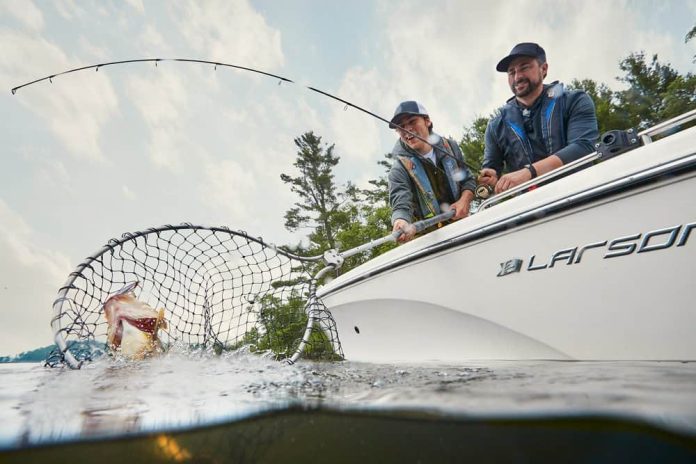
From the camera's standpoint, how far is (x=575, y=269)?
5.32 ft

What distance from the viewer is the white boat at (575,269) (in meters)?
1.35

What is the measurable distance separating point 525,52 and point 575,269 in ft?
5.94

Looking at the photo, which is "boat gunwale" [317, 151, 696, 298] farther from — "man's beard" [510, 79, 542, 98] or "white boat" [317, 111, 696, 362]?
"man's beard" [510, 79, 542, 98]

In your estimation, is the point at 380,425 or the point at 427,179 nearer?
the point at 380,425

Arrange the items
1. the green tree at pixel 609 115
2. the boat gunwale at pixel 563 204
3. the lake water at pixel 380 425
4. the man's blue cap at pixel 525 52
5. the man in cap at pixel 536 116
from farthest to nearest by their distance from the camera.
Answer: the green tree at pixel 609 115, the man's blue cap at pixel 525 52, the man in cap at pixel 536 116, the boat gunwale at pixel 563 204, the lake water at pixel 380 425

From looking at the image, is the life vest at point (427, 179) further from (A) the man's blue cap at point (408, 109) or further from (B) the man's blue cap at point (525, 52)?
(B) the man's blue cap at point (525, 52)

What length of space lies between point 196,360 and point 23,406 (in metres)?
1.18

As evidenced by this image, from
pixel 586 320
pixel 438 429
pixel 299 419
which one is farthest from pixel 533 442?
pixel 586 320

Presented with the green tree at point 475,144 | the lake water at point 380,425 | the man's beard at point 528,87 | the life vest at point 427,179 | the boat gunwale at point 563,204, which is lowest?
the lake water at point 380,425

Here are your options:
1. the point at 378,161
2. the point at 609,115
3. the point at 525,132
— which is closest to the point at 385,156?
the point at 378,161

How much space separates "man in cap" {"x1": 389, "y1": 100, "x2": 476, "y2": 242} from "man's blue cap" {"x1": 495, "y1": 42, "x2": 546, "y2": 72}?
0.71m

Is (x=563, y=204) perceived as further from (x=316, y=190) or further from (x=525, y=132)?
(x=316, y=190)

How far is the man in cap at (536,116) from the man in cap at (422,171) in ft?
1.11

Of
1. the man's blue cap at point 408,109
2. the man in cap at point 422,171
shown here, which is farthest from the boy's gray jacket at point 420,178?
the man's blue cap at point 408,109
